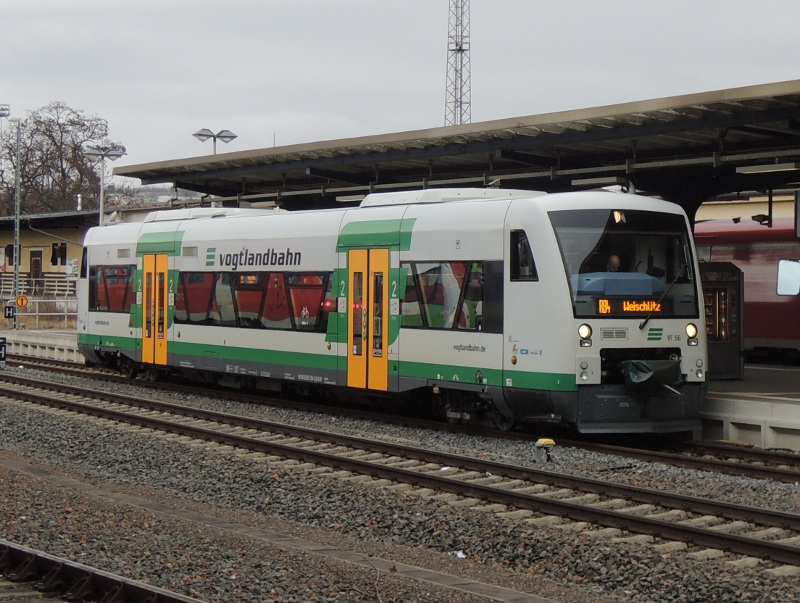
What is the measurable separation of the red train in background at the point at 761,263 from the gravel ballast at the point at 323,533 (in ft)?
39.9

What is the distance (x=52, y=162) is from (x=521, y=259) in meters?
65.3

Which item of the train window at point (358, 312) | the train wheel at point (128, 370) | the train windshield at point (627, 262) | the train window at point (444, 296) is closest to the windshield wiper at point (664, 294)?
the train windshield at point (627, 262)

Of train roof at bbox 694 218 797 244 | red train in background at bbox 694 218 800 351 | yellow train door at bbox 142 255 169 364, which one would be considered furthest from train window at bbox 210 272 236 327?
train roof at bbox 694 218 797 244

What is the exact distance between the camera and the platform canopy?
15.4 meters

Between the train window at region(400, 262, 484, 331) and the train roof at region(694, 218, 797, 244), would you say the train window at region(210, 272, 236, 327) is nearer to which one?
the train window at region(400, 262, 484, 331)

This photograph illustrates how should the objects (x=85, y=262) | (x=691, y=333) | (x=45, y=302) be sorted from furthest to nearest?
(x=45, y=302)
(x=85, y=262)
(x=691, y=333)

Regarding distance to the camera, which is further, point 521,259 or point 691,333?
point 691,333

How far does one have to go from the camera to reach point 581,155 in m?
19.4

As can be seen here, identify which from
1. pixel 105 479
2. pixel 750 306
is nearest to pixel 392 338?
pixel 105 479

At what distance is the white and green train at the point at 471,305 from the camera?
14.2m

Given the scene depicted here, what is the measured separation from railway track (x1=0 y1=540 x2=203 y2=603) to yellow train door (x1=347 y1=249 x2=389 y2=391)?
894 centimetres

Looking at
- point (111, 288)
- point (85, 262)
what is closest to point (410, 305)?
point (111, 288)

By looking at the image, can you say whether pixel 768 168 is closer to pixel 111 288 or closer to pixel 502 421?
pixel 502 421

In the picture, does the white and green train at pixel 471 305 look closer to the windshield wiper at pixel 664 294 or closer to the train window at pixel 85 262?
the windshield wiper at pixel 664 294
